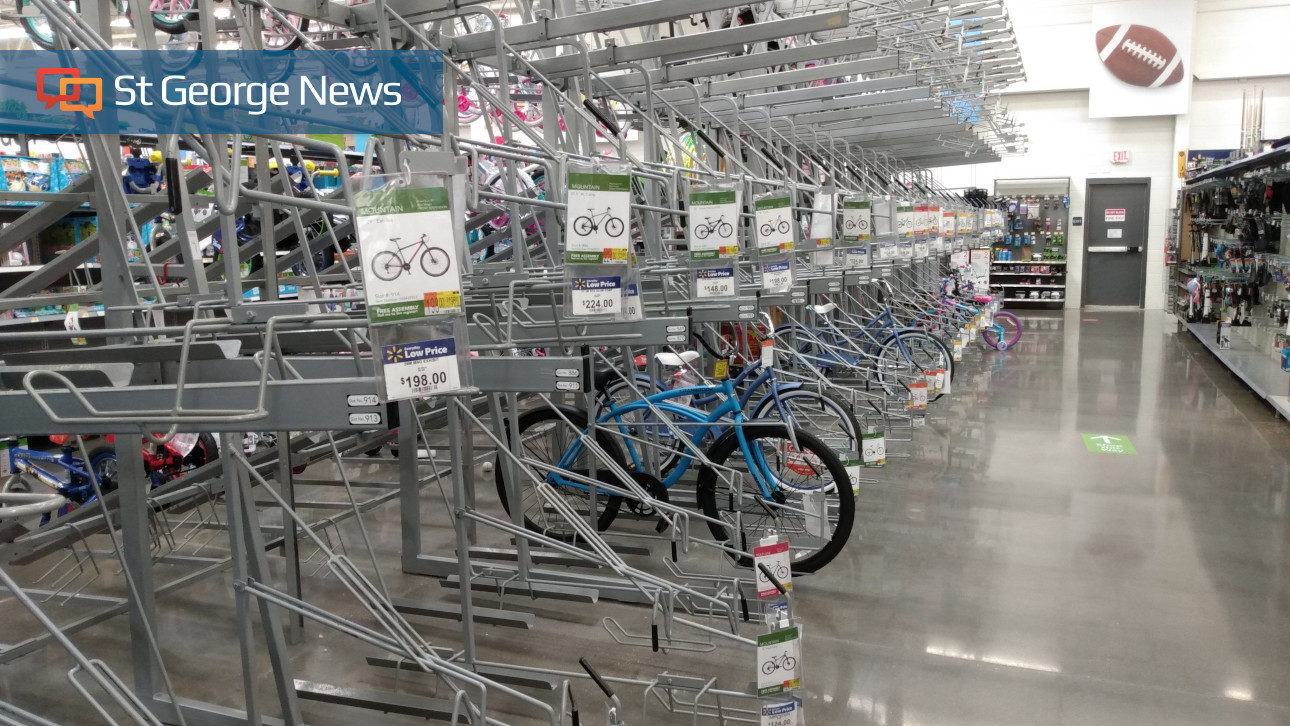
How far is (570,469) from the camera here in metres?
4.50

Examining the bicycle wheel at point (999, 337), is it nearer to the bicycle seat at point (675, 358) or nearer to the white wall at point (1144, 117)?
the white wall at point (1144, 117)

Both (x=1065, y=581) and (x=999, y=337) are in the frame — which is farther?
(x=999, y=337)

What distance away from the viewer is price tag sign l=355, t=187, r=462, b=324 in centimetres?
181

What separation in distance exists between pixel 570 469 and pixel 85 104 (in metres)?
2.63

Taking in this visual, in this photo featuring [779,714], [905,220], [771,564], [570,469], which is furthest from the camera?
[905,220]

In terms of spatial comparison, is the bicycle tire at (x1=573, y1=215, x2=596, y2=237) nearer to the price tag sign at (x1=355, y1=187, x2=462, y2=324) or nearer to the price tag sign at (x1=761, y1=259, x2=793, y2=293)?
the price tag sign at (x1=355, y1=187, x2=462, y2=324)

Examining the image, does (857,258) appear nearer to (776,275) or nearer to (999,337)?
(776,275)

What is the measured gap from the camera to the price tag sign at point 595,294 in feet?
9.61

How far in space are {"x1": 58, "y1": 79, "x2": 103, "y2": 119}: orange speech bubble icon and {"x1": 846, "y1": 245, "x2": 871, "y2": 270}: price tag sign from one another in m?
4.78

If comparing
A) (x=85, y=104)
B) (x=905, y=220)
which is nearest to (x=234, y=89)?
(x=85, y=104)

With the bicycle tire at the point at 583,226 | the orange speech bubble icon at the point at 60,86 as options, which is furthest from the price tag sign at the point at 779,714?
the orange speech bubble icon at the point at 60,86

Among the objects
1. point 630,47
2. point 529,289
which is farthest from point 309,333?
point 630,47

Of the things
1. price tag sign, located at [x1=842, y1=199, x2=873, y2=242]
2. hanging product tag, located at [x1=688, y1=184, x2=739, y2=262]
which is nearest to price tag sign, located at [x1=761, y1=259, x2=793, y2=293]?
hanging product tag, located at [x1=688, y1=184, x2=739, y2=262]

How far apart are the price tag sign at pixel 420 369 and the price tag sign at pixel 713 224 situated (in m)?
2.03
